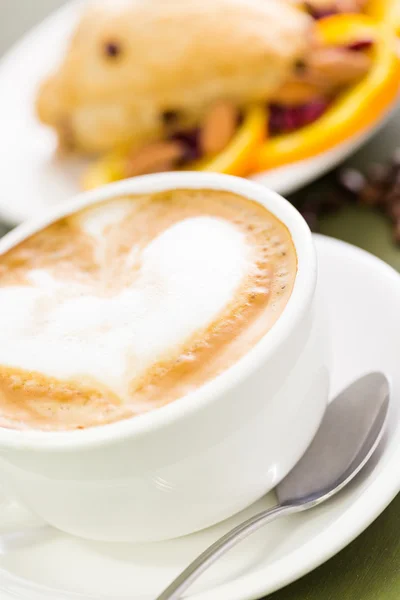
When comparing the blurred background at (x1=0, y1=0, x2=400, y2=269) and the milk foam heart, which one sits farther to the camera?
the blurred background at (x1=0, y1=0, x2=400, y2=269)

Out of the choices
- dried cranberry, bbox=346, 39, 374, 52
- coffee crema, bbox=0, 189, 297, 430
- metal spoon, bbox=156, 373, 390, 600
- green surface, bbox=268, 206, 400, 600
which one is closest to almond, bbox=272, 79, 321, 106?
dried cranberry, bbox=346, 39, 374, 52

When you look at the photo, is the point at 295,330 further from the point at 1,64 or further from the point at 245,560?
the point at 1,64

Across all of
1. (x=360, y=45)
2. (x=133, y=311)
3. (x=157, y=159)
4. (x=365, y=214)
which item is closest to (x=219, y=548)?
(x=133, y=311)

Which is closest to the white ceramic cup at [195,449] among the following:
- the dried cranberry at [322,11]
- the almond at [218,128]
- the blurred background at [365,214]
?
the blurred background at [365,214]

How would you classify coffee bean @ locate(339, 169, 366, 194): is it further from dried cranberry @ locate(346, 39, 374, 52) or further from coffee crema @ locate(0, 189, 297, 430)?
coffee crema @ locate(0, 189, 297, 430)

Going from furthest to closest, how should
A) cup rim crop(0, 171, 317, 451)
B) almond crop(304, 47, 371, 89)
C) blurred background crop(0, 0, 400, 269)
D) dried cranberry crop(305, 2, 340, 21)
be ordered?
dried cranberry crop(305, 2, 340, 21) < almond crop(304, 47, 371, 89) < blurred background crop(0, 0, 400, 269) < cup rim crop(0, 171, 317, 451)

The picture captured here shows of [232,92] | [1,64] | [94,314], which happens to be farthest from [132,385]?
[1,64]
